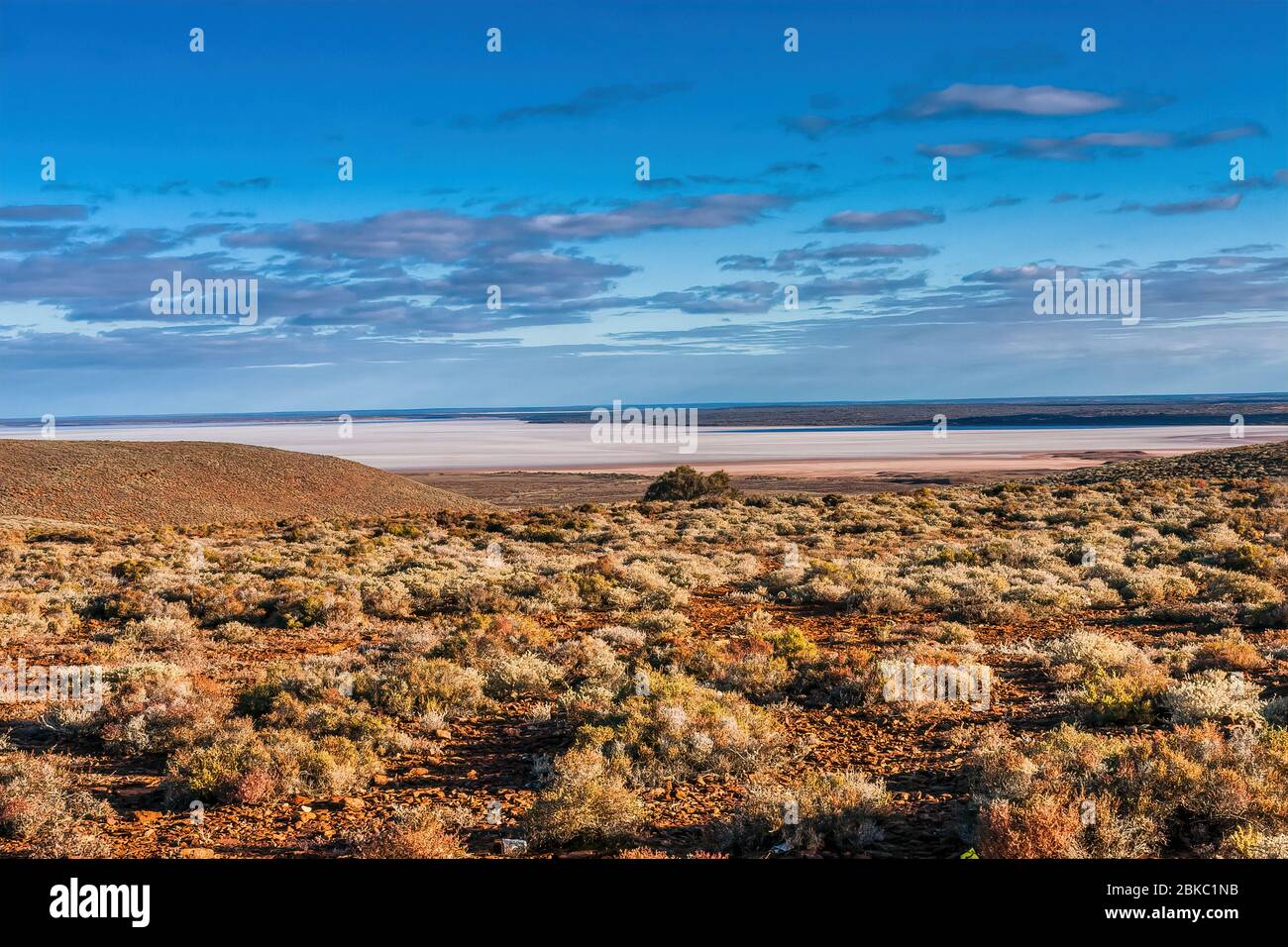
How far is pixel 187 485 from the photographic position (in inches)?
1716

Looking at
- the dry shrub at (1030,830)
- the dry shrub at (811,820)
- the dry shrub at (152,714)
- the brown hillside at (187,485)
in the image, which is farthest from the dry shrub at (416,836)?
the brown hillside at (187,485)

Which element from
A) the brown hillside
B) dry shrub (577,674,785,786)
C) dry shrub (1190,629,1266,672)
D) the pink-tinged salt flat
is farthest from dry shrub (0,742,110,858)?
the pink-tinged salt flat

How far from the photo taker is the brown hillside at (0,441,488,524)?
39.9 m

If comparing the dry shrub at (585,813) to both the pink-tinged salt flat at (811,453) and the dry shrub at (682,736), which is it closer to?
the dry shrub at (682,736)

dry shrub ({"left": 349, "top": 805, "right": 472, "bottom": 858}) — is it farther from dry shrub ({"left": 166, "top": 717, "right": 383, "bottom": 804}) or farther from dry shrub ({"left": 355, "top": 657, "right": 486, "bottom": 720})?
dry shrub ({"left": 355, "top": 657, "right": 486, "bottom": 720})

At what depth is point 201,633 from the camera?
13141 mm

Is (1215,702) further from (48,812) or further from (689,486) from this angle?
(689,486)

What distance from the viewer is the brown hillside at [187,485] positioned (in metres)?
39.9

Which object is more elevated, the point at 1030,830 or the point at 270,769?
the point at 1030,830

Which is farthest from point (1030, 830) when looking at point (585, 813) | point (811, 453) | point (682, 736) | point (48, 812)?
point (811, 453)
